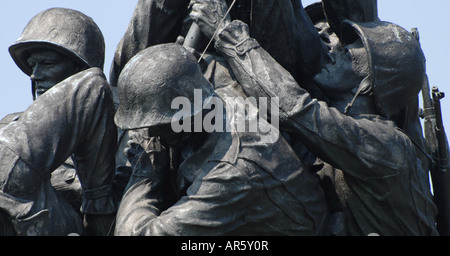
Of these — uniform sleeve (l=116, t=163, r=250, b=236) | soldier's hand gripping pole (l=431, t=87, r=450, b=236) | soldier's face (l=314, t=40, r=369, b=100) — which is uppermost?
soldier's face (l=314, t=40, r=369, b=100)

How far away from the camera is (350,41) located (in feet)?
37.6

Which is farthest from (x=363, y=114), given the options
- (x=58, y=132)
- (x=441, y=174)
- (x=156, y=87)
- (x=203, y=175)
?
(x=58, y=132)

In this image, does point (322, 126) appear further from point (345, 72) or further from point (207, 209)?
point (207, 209)

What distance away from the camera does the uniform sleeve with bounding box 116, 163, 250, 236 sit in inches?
387

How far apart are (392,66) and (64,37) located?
9.42ft

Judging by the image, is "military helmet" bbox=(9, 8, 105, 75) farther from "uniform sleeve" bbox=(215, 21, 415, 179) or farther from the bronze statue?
"uniform sleeve" bbox=(215, 21, 415, 179)

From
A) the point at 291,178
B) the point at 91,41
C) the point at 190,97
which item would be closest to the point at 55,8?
the point at 91,41

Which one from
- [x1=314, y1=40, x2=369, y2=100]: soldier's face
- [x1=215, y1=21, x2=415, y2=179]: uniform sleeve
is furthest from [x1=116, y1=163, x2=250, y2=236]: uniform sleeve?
[x1=314, y1=40, x2=369, y2=100]: soldier's face

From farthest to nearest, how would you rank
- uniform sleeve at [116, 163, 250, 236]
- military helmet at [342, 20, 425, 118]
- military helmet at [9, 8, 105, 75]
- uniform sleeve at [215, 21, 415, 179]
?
military helmet at [9, 8, 105, 75]
military helmet at [342, 20, 425, 118]
uniform sleeve at [215, 21, 415, 179]
uniform sleeve at [116, 163, 250, 236]

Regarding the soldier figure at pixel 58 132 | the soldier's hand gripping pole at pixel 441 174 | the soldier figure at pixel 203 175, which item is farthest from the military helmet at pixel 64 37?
the soldier's hand gripping pole at pixel 441 174

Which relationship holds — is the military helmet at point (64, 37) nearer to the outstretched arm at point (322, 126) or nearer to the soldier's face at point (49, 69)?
the soldier's face at point (49, 69)

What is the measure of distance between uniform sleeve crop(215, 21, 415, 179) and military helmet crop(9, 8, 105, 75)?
57.5 inches

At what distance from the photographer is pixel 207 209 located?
388 inches

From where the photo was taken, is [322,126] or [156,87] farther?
[322,126]
